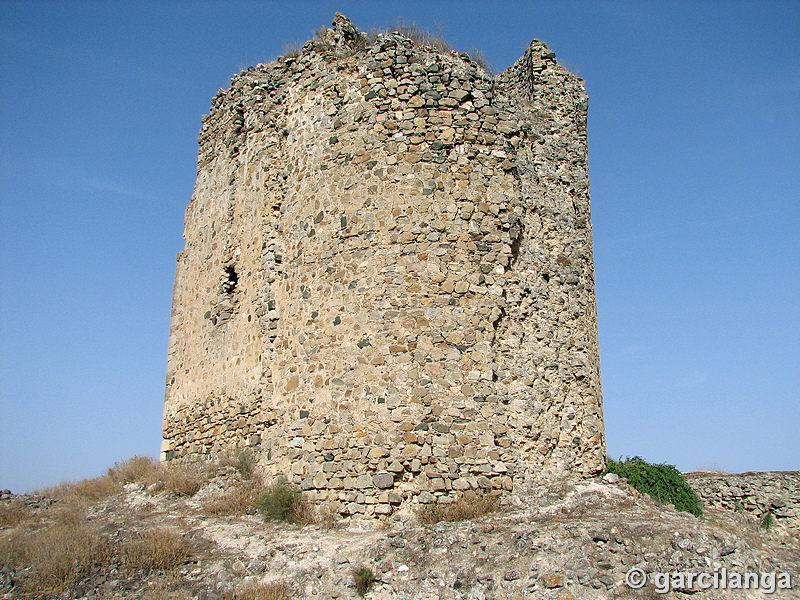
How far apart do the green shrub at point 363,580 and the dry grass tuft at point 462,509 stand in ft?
4.29

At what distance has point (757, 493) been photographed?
40.0ft

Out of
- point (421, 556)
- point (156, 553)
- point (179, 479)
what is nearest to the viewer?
point (421, 556)

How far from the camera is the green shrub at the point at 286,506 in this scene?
28.5 feet

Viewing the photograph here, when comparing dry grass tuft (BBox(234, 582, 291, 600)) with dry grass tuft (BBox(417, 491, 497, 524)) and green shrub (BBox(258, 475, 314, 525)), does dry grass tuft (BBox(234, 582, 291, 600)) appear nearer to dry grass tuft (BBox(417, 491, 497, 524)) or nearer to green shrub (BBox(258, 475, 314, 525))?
green shrub (BBox(258, 475, 314, 525))

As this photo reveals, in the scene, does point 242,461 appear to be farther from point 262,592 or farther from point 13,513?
point 262,592

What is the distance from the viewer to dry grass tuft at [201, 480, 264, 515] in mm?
9219

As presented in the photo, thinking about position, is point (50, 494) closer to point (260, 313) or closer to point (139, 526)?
point (139, 526)

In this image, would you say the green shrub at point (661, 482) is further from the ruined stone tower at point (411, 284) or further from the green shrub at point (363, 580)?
the green shrub at point (363, 580)

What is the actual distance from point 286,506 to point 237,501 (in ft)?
2.85

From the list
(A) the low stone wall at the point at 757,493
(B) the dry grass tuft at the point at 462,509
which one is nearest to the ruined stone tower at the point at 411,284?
(B) the dry grass tuft at the point at 462,509

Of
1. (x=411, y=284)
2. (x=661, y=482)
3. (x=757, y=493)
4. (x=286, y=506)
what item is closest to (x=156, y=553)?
(x=286, y=506)

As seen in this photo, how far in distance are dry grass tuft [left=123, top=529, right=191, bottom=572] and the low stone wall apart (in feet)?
30.0

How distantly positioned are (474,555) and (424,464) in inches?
66.4

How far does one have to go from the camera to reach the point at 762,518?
1184cm
